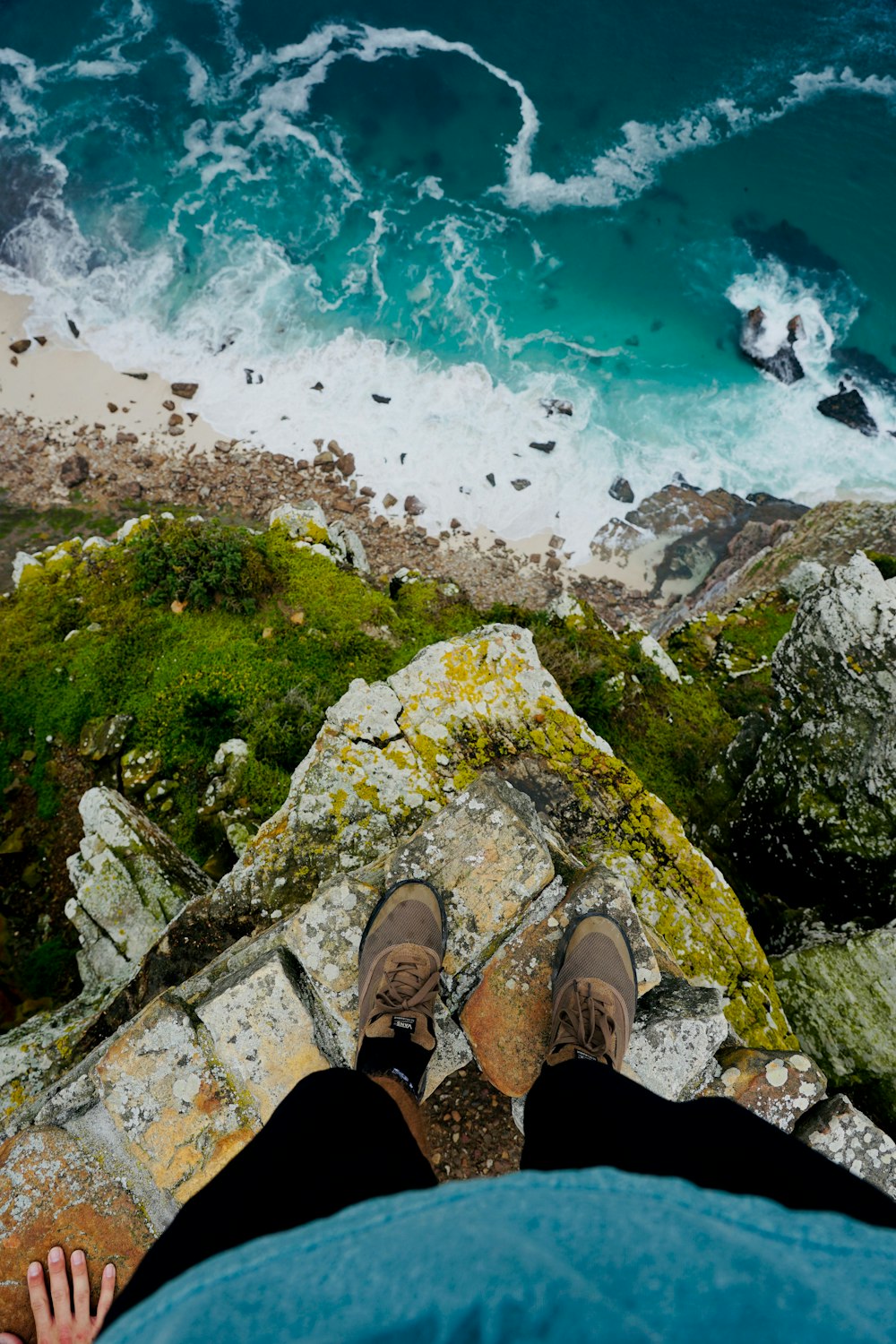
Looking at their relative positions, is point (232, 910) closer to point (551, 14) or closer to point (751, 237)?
point (751, 237)

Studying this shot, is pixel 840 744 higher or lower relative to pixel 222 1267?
lower

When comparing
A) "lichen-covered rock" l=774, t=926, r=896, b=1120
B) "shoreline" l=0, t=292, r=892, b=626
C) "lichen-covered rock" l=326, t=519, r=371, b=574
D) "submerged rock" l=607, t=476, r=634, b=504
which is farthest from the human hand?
"submerged rock" l=607, t=476, r=634, b=504

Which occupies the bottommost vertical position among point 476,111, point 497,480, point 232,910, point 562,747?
point 497,480

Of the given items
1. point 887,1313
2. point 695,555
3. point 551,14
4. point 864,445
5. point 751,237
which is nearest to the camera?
point 887,1313

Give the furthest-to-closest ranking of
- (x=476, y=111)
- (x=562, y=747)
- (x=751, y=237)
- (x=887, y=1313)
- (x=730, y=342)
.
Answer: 1. (x=476, y=111)
2. (x=751, y=237)
3. (x=730, y=342)
4. (x=562, y=747)
5. (x=887, y=1313)

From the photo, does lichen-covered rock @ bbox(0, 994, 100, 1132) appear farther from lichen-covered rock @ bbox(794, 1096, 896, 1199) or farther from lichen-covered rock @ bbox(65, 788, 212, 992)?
lichen-covered rock @ bbox(794, 1096, 896, 1199)

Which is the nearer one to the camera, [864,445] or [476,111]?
[864,445]

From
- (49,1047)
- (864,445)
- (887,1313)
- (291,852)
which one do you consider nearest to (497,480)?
(864,445)
